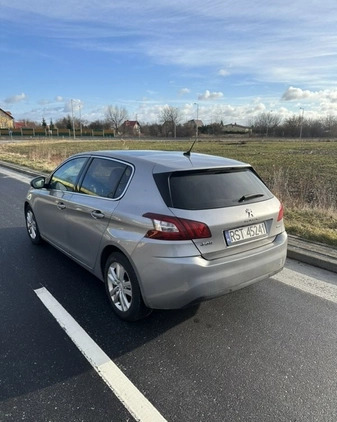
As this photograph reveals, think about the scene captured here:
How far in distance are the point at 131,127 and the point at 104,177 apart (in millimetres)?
114076

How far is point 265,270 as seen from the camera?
129 inches

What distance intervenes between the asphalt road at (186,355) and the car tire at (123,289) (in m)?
0.13

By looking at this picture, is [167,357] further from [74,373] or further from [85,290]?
[85,290]

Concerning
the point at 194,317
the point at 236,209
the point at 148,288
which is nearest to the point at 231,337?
the point at 194,317

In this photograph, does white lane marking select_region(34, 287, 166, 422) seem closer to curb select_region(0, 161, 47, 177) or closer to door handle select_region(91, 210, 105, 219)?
door handle select_region(91, 210, 105, 219)

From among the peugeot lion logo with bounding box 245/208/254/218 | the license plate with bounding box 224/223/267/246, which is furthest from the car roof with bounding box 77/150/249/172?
the license plate with bounding box 224/223/267/246

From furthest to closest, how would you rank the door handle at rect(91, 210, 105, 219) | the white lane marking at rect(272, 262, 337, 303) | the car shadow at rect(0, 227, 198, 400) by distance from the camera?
the white lane marking at rect(272, 262, 337, 303), the door handle at rect(91, 210, 105, 219), the car shadow at rect(0, 227, 198, 400)

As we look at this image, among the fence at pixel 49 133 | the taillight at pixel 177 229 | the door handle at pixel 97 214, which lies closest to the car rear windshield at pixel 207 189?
the taillight at pixel 177 229

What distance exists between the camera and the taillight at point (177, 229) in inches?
109

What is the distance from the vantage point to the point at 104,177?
365cm

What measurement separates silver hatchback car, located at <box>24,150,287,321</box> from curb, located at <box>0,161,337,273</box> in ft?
4.28

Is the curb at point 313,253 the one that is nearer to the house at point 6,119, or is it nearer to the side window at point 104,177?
the side window at point 104,177

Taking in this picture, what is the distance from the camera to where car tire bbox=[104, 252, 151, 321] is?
10.0ft

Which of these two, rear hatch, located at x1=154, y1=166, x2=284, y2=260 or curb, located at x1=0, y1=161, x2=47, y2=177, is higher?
rear hatch, located at x1=154, y1=166, x2=284, y2=260
